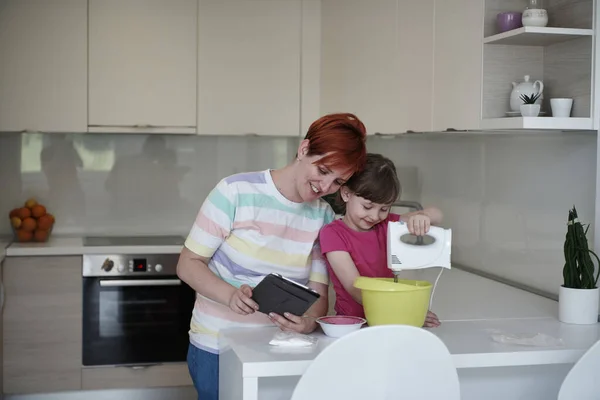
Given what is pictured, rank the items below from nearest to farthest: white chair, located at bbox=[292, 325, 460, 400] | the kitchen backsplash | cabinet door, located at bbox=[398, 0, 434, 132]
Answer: white chair, located at bbox=[292, 325, 460, 400] < the kitchen backsplash < cabinet door, located at bbox=[398, 0, 434, 132]

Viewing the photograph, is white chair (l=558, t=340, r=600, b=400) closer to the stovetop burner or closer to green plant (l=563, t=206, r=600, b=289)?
green plant (l=563, t=206, r=600, b=289)

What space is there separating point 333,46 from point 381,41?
0.74 m

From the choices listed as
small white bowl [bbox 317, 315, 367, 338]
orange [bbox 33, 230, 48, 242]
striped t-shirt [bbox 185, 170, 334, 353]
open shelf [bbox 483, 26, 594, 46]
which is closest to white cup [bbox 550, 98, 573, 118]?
open shelf [bbox 483, 26, 594, 46]

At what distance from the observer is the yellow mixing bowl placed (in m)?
1.96

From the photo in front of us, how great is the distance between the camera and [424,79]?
2957mm

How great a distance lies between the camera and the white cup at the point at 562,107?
2361 millimetres

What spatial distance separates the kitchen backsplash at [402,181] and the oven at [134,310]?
0.58 metres

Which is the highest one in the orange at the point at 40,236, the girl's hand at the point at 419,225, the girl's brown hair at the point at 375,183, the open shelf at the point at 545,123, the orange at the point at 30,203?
the open shelf at the point at 545,123

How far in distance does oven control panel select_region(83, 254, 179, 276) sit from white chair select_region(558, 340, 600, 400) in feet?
8.11

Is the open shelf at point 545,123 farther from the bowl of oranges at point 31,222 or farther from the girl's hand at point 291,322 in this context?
the bowl of oranges at point 31,222

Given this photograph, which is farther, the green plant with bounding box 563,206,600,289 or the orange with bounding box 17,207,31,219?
the orange with bounding box 17,207,31,219

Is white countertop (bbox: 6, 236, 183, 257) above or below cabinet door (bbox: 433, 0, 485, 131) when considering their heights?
below

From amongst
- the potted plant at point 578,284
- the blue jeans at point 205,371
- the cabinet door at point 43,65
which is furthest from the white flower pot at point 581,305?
the cabinet door at point 43,65

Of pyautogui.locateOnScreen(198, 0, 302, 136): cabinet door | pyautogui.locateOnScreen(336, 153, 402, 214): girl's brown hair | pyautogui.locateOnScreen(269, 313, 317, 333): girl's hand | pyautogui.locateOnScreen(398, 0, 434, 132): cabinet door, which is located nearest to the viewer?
pyautogui.locateOnScreen(269, 313, 317, 333): girl's hand
